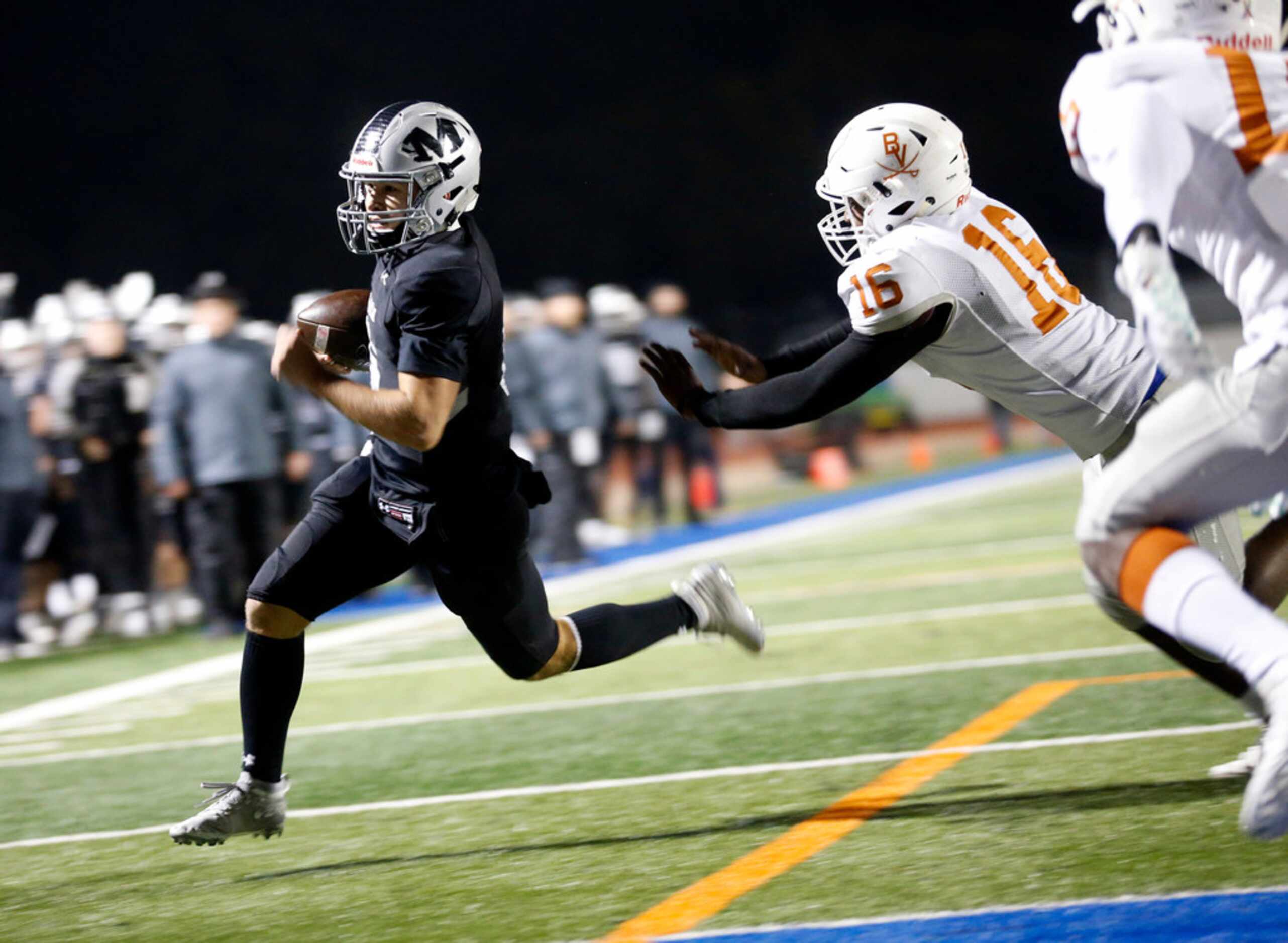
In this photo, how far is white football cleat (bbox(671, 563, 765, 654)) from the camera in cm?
446

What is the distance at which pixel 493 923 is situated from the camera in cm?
323

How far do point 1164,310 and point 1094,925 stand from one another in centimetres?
104

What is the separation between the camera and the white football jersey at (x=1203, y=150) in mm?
2750

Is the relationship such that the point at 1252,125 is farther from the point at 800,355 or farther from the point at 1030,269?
the point at 800,355

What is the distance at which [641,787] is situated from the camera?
444cm

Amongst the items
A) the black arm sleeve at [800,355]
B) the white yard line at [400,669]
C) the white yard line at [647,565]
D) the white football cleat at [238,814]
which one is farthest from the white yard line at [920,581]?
the white football cleat at [238,814]

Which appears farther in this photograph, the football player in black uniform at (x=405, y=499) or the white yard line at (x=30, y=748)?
the white yard line at (x=30, y=748)

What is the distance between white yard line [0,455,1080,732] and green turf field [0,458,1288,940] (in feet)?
0.67

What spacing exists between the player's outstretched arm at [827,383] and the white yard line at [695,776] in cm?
116

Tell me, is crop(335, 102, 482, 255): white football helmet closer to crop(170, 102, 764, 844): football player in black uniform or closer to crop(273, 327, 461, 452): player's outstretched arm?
crop(170, 102, 764, 844): football player in black uniform

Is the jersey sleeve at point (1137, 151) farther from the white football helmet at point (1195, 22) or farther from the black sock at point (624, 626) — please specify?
the black sock at point (624, 626)

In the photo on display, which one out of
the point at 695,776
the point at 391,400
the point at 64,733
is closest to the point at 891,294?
the point at 391,400

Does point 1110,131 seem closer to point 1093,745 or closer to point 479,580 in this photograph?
point 479,580

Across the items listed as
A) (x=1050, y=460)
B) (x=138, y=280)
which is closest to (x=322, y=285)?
(x=1050, y=460)
